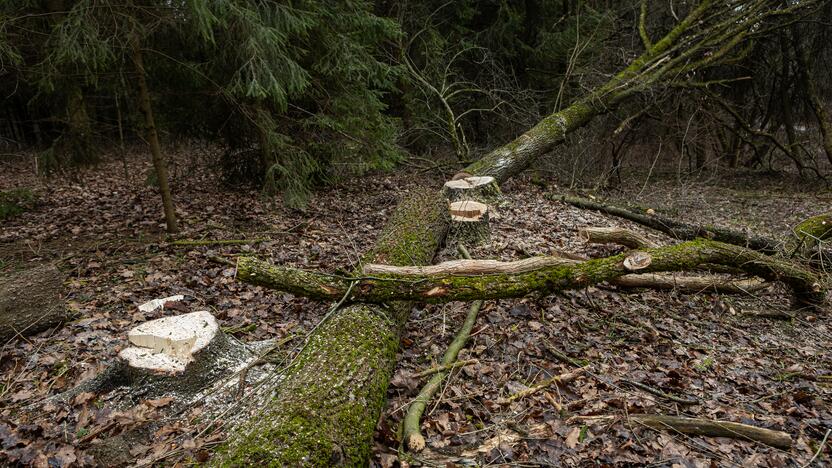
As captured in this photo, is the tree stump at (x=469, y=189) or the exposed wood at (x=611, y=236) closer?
the exposed wood at (x=611, y=236)

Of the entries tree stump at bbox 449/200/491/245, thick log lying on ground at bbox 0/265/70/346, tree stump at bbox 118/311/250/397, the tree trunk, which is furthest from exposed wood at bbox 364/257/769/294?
the tree trunk

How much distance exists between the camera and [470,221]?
233 inches

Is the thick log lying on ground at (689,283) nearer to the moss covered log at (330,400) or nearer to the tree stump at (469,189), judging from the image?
the tree stump at (469,189)

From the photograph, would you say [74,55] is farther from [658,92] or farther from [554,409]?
[658,92]

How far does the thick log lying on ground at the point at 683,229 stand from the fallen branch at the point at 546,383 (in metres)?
3.86

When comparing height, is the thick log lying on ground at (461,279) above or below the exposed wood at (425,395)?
above

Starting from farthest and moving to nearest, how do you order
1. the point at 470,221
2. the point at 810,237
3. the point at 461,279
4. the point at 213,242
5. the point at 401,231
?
1. the point at 213,242
2. the point at 470,221
3. the point at 810,237
4. the point at 401,231
5. the point at 461,279

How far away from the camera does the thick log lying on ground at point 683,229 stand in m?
6.24

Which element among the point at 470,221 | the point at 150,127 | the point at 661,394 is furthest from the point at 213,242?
the point at 661,394

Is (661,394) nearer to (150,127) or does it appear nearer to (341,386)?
(341,386)

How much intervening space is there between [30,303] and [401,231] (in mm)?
3744

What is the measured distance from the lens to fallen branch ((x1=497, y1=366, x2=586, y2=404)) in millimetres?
3400

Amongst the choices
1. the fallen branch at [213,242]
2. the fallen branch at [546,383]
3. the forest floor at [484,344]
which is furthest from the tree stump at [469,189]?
the fallen branch at [546,383]

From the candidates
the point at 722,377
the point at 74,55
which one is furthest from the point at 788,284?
the point at 74,55
